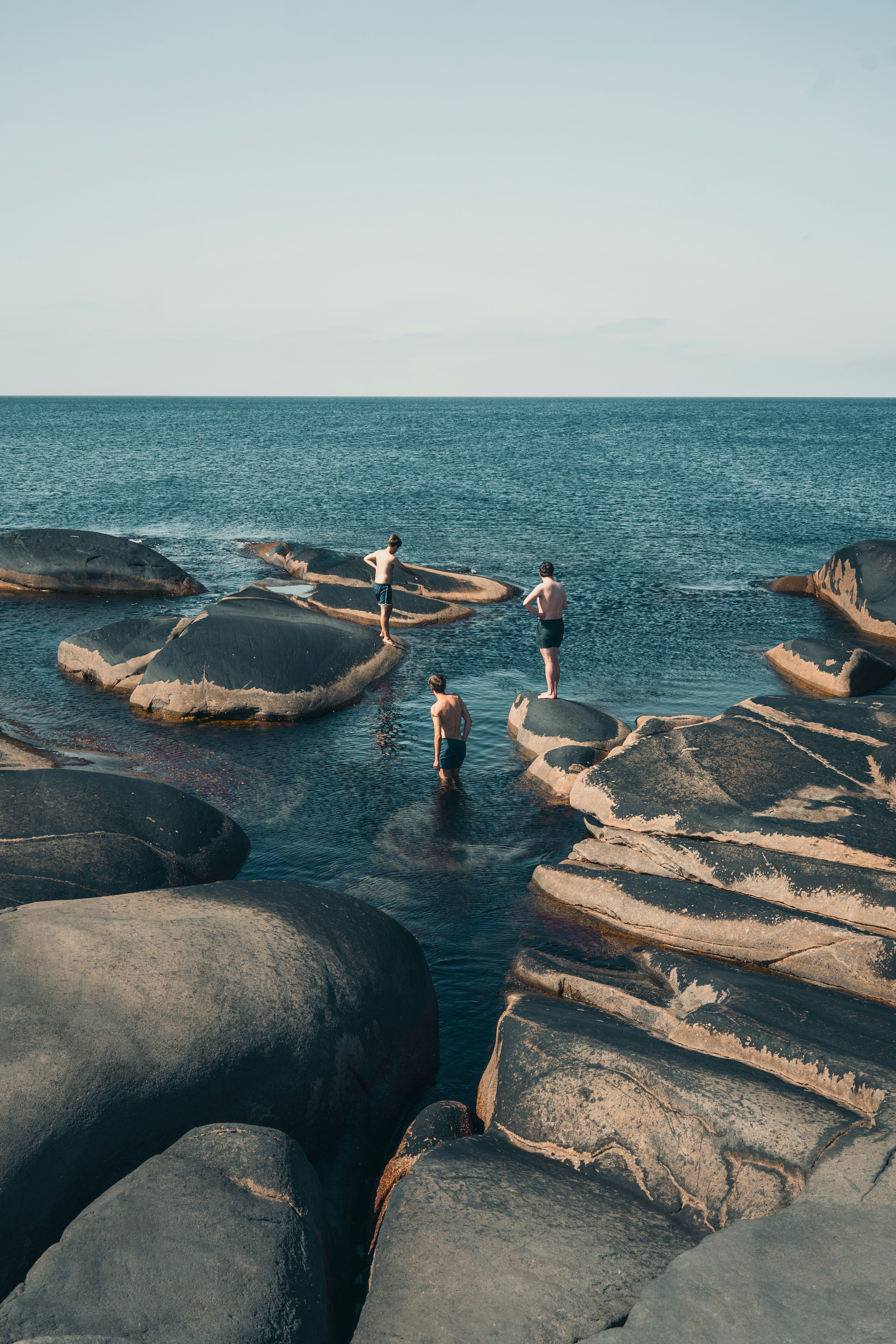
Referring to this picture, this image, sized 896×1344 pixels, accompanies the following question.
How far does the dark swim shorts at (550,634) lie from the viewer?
14430mm

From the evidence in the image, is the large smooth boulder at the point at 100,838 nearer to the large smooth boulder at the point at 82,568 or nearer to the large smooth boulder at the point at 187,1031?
the large smooth boulder at the point at 187,1031

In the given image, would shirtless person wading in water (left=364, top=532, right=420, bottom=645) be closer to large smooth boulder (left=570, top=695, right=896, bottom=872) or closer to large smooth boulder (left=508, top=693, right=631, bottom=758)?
large smooth boulder (left=508, top=693, right=631, bottom=758)

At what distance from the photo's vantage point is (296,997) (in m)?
6.11

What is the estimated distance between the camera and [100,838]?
8.21m

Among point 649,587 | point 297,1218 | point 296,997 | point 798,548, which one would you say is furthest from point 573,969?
point 798,548

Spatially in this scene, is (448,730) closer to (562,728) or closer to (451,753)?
(451,753)

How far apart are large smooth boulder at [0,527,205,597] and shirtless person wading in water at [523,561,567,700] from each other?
38.5 feet

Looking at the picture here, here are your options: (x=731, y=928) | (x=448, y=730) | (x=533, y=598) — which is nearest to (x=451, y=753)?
(x=448, y=730)

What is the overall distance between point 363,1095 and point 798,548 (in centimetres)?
2937

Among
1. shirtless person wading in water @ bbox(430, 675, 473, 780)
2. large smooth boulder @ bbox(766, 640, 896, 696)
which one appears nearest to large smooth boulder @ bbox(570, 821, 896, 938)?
shirtless person wading in water @ bbox(430, 675, 473, 780)

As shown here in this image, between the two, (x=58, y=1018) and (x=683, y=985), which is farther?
(x=683, y=985)

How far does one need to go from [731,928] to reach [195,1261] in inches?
213

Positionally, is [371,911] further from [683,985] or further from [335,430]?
[335,430]

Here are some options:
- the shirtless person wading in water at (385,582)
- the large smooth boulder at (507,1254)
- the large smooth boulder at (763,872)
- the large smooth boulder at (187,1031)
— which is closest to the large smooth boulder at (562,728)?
the large smooth boulder at (763,872)
